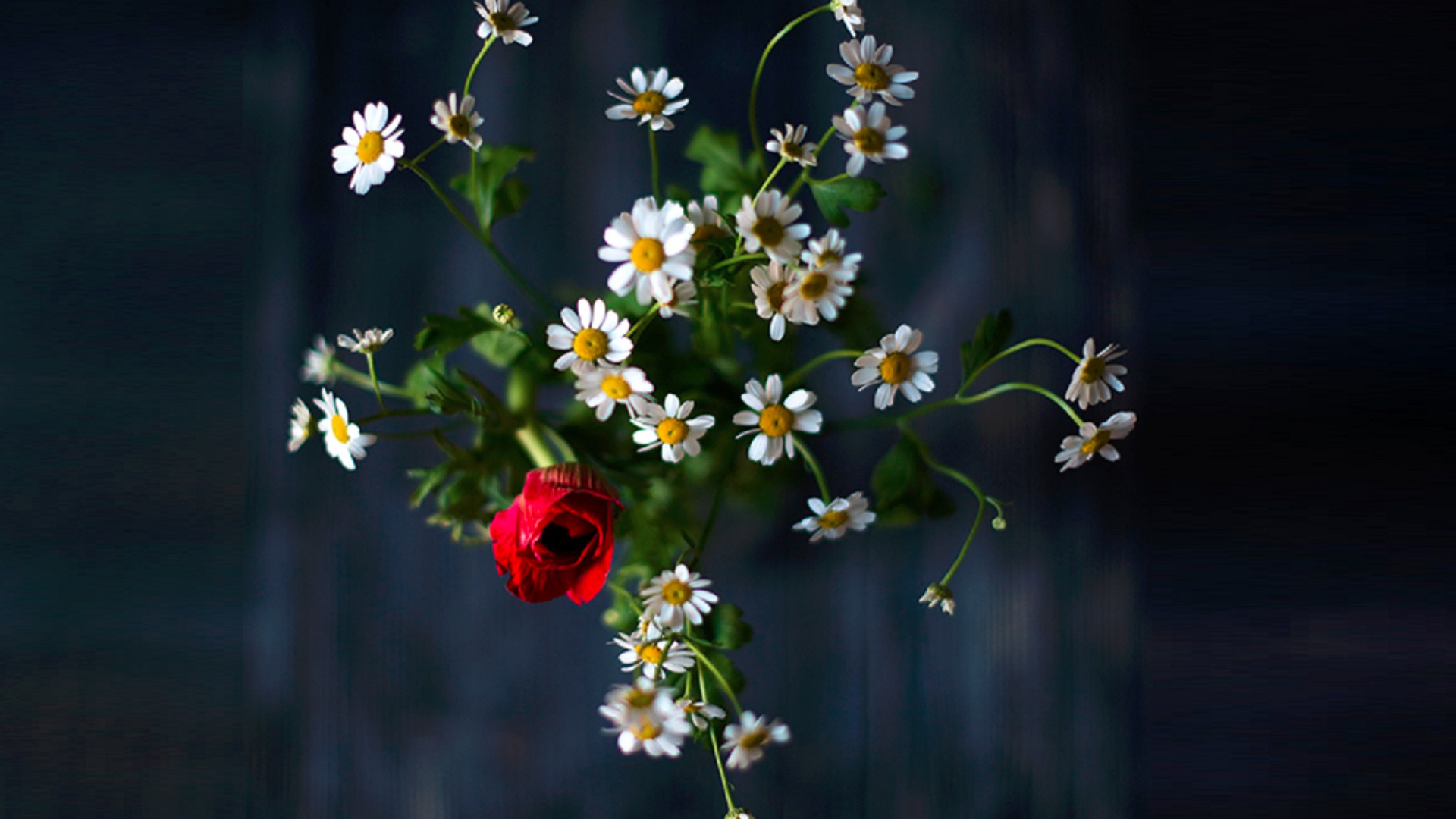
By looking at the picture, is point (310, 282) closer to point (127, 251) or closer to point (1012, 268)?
point (127, 251)

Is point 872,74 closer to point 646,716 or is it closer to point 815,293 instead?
point 815,293

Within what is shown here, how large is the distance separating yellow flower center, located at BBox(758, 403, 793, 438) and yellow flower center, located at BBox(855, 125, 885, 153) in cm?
14

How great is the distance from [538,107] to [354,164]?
297mm

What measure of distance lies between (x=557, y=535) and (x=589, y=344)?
0.34 feet

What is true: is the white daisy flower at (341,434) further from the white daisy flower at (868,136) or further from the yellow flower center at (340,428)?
the white daisy flower at (868,136)

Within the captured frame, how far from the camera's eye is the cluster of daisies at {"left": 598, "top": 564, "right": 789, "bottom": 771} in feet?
1.53

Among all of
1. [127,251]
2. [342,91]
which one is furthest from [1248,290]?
[127,251]

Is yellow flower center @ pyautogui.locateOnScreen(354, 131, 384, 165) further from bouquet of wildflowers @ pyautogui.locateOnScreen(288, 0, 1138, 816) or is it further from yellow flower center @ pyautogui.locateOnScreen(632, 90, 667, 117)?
yellow flower center @ pyautogui.locateOnScreen(632, 90, 667, 117)

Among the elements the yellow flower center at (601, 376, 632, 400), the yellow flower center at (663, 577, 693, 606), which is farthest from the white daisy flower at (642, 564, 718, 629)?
the yellow flower center at (601, 376, 632, 400)

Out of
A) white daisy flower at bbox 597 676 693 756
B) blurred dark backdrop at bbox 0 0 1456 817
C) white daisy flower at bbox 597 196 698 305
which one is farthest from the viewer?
blurred dark backdrop at bbox 0 0 1456 817

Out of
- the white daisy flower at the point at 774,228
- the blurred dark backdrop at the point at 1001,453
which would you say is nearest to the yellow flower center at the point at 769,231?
the white daisy flower at the point at 774,228

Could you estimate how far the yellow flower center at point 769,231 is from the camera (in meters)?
0.41

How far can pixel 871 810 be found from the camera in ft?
2.39

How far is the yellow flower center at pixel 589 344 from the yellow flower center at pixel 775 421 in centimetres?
9
